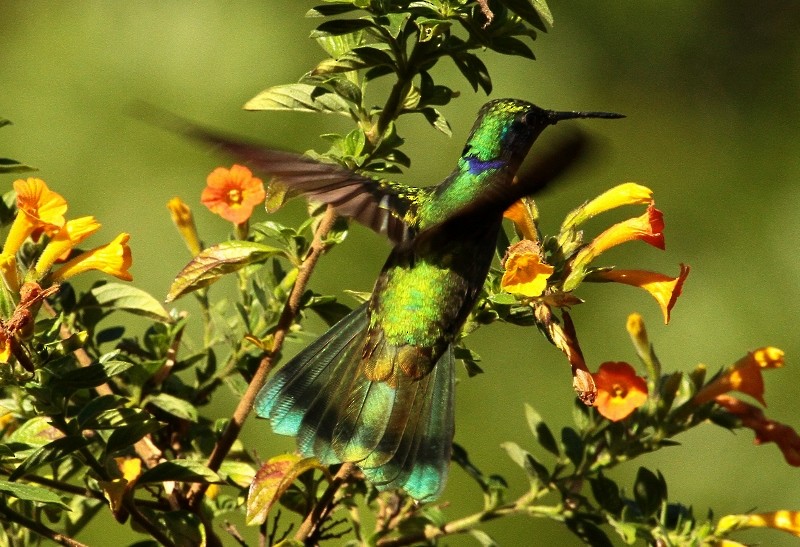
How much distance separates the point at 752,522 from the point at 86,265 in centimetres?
103

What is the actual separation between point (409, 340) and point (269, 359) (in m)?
0.31

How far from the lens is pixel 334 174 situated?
138 cm

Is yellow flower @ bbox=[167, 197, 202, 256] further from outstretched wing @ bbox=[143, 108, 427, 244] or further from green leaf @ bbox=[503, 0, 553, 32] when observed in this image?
green leaf @ bbox=[503, 0, 553, 32]

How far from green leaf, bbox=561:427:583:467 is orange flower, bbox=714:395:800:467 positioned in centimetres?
23

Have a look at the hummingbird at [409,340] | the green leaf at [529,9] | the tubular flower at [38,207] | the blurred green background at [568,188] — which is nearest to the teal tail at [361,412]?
the hummingbird at [409,340]

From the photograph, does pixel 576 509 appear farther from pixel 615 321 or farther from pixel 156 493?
pixel 615 321

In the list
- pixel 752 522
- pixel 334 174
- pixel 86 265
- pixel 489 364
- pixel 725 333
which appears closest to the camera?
pixel 334 174

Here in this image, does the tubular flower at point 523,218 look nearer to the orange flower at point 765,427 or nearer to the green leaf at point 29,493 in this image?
the orange flower at point 765,427

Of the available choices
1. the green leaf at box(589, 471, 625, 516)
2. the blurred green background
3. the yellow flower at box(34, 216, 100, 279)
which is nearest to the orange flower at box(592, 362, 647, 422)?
the green leaf at box(589, 471, 625, 516)

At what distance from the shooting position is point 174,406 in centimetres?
149

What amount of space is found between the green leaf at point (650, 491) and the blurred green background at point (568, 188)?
63.6 inches

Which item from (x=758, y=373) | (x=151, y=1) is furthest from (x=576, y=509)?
(x=151, y=1)

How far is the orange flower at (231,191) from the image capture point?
1707 mm

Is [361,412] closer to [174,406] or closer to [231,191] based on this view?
[174,406]
